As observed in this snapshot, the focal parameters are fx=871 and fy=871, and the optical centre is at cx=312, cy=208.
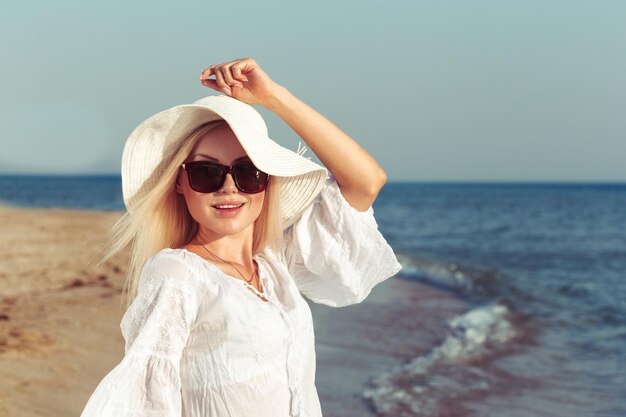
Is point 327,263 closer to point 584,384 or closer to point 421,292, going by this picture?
point 584,384

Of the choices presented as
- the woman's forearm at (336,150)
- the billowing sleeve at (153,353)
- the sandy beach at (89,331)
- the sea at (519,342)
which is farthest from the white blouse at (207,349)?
the sea at (519,342)

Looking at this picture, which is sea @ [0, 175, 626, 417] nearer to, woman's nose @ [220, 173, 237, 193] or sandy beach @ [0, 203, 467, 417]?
sandy beach @ [0, 203, 467, 417]

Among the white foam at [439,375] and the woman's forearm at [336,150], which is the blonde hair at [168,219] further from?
the white foam at [439,375]

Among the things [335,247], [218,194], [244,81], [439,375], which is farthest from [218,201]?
[439,375]

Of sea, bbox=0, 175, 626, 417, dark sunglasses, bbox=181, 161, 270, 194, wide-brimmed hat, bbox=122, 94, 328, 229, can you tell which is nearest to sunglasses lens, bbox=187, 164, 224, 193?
dark sunglasses, bbox=181, 161, 270, 194

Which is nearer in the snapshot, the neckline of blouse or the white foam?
the neckline of blouse

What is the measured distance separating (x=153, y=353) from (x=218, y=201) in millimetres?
524

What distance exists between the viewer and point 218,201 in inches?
101

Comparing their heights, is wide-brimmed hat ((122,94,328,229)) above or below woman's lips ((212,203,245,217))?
above

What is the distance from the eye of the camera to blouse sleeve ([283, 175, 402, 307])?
2.87m

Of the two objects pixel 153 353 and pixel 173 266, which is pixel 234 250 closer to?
pixel 173 266

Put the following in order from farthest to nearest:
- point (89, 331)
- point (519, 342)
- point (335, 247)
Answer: point (519, 342), point (89, 331), point (335, 247)

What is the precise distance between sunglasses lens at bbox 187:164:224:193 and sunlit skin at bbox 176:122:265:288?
0.07 ft

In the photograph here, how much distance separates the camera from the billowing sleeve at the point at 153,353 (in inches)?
86.9
